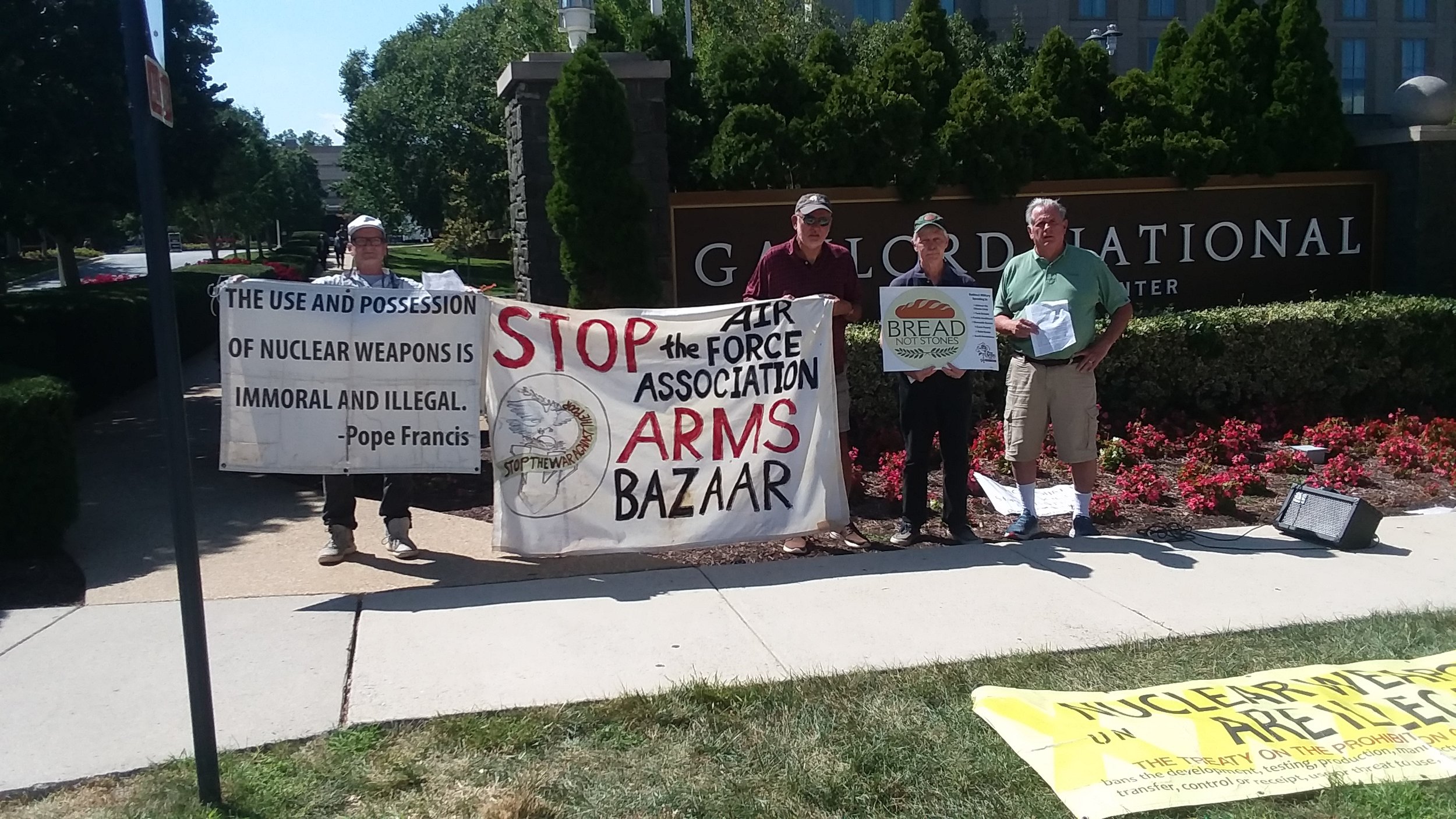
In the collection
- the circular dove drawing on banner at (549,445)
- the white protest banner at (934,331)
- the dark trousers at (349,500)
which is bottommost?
the dark trousers at (349,500)

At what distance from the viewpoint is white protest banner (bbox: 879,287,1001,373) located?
622 centimetres

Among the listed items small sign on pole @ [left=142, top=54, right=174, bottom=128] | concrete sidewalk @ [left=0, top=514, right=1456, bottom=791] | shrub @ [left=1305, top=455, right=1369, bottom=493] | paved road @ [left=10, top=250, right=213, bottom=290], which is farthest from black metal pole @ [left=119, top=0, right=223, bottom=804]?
paved road @ [left=10, top=250, right=213, bottom=290]

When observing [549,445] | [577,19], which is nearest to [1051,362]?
[549,445]

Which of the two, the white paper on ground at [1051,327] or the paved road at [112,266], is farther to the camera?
the paved road at [112,266]

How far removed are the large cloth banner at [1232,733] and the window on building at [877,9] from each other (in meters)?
47.1

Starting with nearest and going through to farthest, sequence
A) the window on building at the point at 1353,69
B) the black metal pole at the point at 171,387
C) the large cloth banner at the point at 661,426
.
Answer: the black metal pole at the point at 171,387
the large cloth banner at the point at 661,426
the window on building at the point at 1353,69

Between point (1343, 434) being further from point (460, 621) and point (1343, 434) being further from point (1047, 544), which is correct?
point (460, 621)

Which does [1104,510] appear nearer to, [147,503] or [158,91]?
[158,91]

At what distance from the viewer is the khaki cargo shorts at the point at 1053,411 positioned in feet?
20.6

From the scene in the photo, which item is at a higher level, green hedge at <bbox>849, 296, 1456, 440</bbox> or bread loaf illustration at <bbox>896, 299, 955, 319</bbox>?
bread loaf illustration at <bbox>896, 299, 955, 319</bbox>

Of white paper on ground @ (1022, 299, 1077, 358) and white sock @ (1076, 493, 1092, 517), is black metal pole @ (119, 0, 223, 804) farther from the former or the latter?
white sock @ (1076, 493, 1092, 517)

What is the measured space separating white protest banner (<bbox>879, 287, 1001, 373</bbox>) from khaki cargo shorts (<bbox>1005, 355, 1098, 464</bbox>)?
10.5 inches

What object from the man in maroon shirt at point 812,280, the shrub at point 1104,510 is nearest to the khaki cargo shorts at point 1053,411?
the shrub at point 1104,510

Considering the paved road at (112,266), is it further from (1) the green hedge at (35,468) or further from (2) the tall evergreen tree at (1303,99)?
(2) the tall evergreen tree at (1303,99)
